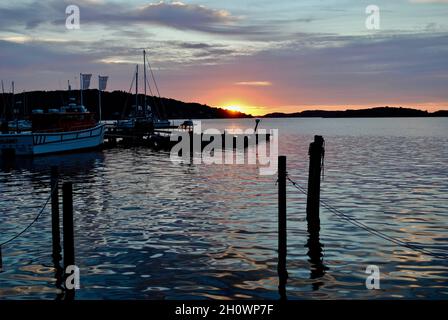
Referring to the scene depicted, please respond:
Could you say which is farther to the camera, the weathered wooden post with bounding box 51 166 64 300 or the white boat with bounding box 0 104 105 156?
the white boat with bounding box 0 104 105 156

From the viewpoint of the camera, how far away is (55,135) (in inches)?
2098

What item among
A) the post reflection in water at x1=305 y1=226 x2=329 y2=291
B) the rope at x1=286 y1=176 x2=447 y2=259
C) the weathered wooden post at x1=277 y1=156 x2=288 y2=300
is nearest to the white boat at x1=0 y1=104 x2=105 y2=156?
the rope at x1=286 y1=176 x2=447 y2=259

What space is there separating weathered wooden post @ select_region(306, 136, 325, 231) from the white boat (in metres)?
40.1

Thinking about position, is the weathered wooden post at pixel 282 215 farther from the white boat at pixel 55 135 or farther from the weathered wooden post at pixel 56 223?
the white boat at pixel 55 135

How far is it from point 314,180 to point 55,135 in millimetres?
41129

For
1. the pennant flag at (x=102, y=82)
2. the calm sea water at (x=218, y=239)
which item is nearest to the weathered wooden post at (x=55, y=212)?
the calm sea water at (x=218, y=239)

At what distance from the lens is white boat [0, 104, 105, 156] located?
5138 cm

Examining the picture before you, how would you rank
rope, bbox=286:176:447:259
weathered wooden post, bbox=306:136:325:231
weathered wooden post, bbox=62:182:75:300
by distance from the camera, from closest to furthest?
1. weathered wooden post, bbox=62:182:75:300
2. rope, bbox=286:176:447:259
3. weathered wooden post, bbox=306:136:325:231

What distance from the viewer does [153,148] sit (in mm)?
67250

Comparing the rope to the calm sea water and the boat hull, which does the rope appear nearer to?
the calm sea water

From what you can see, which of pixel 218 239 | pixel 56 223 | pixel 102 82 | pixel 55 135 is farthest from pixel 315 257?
pixel 102 82

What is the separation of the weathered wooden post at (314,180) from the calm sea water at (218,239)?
2.00 feet

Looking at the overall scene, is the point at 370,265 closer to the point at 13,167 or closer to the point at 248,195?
the point at 248,195

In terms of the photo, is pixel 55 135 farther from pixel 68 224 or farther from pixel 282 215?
pixel 282 215
